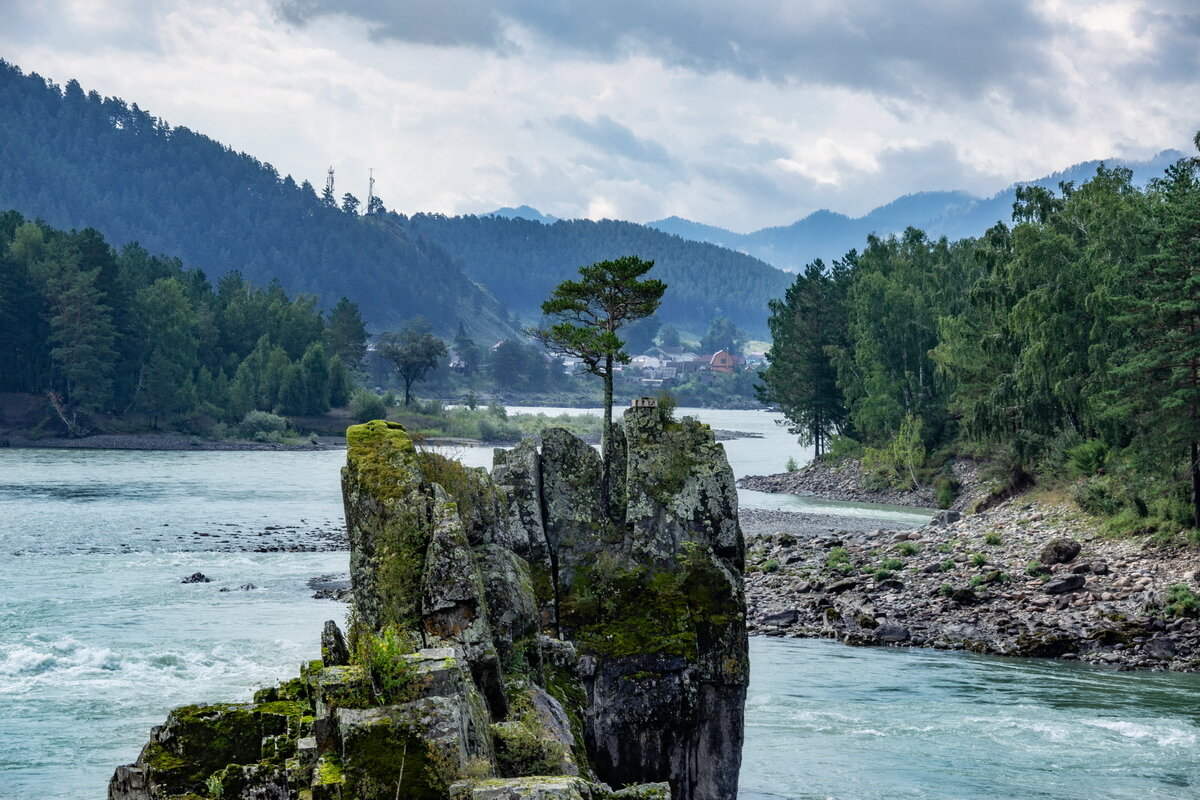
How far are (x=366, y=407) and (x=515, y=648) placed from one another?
488 feet

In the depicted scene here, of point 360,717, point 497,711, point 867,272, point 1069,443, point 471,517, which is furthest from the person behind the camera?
point 867,272

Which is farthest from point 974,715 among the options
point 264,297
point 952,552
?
point 264,297

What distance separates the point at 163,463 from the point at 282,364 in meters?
40.6

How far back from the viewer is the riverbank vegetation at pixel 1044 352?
49.1 meters

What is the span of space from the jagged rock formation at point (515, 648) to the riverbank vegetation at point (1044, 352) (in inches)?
1194

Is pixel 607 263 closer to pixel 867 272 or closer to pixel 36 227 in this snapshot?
pixel 867 272

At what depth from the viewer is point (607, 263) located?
107 ft

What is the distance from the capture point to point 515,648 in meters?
17.3

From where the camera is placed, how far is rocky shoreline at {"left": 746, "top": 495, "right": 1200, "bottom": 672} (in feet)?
128

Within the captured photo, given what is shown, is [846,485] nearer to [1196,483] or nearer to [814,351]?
[814,351]

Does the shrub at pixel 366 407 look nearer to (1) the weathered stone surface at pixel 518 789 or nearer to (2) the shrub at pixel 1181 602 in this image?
(2) the shrub at pixel 1181 602

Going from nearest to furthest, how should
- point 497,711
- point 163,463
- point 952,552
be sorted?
point 497,711
point 952,552
point 163,463

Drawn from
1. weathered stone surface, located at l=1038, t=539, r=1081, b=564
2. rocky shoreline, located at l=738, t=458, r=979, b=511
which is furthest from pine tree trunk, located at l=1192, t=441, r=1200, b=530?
rocky shoreline, located at l=738, t=458, r=979, b=511

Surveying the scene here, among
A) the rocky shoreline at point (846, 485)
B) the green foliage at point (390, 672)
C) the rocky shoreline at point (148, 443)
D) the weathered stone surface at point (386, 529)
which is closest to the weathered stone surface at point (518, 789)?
the green foliage at point (390, 672)
